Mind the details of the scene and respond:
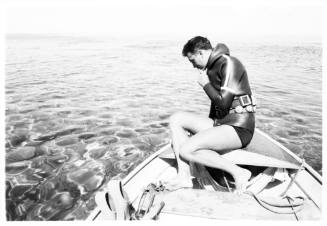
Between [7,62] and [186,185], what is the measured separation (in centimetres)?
1375

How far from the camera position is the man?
117 inches

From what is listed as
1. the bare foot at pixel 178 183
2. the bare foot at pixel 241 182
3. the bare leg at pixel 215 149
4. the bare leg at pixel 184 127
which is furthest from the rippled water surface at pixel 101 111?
the bare foot at pixel 241 182

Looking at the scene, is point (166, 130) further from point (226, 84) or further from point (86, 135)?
point (226, 84)

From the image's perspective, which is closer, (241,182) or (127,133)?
(241,182)

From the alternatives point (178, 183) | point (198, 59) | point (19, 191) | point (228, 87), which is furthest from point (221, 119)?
point (19, 191)

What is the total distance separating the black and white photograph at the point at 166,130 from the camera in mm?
2916

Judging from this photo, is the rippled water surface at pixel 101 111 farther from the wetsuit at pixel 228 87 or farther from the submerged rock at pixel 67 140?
the wetsuit at pixel 228 87

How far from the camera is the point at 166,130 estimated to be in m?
7.50

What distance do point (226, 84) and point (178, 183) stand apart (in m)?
1.12

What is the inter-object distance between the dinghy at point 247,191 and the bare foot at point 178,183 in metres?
0.08

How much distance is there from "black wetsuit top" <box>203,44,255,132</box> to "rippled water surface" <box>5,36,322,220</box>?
2.39 m

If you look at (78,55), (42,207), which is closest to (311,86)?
(42,207)

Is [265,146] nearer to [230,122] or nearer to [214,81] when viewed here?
[230,122]

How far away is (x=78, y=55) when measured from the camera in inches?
668
